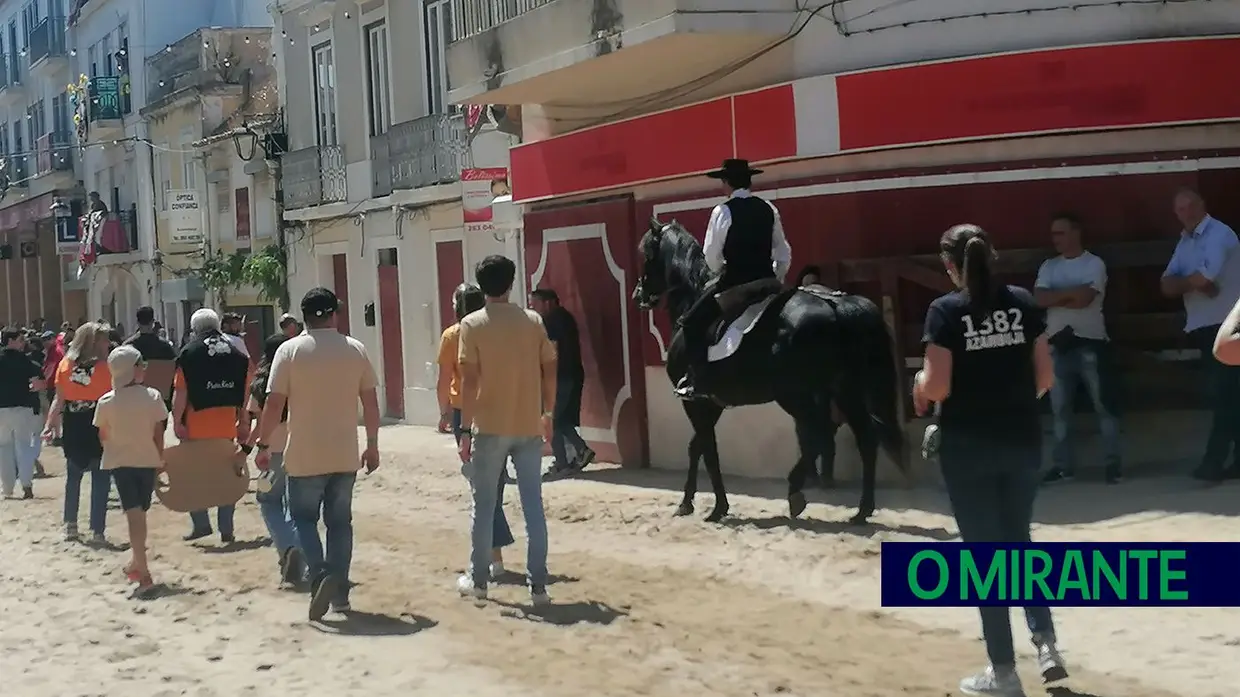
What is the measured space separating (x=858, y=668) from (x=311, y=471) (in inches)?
130

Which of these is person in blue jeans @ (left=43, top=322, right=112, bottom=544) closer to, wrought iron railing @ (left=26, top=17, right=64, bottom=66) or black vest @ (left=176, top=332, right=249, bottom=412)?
black vest @ (left=176, top=332, right=249, bottom=412)

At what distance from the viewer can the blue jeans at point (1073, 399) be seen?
11.8 metres

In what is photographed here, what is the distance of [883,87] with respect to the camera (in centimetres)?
1271

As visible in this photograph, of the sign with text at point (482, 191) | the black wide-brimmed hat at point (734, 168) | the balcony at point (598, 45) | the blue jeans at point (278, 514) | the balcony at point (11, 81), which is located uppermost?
the balcony at point (11, 81)

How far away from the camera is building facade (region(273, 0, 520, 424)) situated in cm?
2239

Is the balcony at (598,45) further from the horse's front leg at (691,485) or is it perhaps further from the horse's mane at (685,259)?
the horse's front leg at (691,485)

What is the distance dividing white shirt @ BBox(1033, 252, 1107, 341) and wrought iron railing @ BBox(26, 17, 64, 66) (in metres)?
41.0

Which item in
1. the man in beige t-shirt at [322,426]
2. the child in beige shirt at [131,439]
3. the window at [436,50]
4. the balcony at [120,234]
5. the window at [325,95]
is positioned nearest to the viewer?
the man in beige t-shirt at [322,426]

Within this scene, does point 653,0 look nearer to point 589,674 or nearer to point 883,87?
point 883,87

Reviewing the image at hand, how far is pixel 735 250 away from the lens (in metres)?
11.7

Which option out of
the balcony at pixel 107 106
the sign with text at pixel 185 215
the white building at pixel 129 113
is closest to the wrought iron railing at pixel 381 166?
the sign with text at pixel 185 215

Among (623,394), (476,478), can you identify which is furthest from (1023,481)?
(623,394)

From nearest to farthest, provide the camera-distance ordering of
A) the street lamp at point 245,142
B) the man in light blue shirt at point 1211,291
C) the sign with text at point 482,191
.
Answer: the man in light blue shirt at point 1211,291
the sign with text at point 482,191
the street lamp at point 245,142

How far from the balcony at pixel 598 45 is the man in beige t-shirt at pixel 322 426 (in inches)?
206
